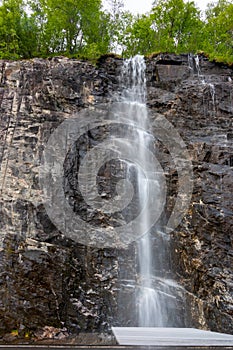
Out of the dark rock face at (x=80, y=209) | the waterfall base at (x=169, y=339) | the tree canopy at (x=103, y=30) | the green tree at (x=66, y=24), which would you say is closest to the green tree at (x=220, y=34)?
the tree canopy at (x=103, y=30)

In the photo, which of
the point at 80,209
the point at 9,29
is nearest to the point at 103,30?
the point at 9,29

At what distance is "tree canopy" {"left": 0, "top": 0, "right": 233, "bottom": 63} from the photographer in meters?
19.3

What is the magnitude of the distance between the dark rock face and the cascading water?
36 centimetres

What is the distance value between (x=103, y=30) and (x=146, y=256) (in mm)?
16111

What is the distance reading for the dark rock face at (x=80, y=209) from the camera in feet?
31.4

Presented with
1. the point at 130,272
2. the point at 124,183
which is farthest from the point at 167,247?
the point at 124,183

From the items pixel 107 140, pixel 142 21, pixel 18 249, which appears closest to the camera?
pixel 18 249

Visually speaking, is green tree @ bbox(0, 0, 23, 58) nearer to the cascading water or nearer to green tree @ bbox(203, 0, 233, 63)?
the cascading water

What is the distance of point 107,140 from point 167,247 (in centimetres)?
453

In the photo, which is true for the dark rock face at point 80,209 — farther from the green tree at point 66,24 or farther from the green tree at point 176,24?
the green tree at point 176,24

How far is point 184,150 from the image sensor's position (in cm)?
1257

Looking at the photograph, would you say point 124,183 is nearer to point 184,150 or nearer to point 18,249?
point 184,150

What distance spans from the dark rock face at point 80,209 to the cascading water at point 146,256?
1.18 ft

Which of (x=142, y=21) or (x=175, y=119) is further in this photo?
(x=142, y=21)
